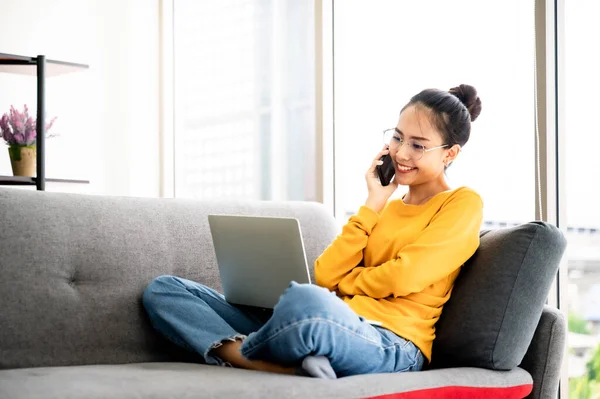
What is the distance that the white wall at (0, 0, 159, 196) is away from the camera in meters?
4.37

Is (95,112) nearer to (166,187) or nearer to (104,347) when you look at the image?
(166,187)

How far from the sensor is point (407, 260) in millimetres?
1923

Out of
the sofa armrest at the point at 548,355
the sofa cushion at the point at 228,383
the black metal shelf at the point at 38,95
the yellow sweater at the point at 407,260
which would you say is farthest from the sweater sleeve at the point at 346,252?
the black metal shelf at the point at 38,95

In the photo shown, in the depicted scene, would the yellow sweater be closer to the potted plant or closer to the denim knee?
the denim knee

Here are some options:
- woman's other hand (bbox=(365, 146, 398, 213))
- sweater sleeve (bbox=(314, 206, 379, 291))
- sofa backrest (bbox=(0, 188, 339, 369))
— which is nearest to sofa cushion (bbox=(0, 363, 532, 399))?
sofa backrest (bbox=(0, 188, 339, 369))

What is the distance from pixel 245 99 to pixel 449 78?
4.95 ft

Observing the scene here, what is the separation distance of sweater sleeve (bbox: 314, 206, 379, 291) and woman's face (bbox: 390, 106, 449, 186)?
0.54 ft

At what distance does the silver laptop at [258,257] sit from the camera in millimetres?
1915

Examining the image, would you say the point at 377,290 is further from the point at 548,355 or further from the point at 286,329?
the point at 548,355

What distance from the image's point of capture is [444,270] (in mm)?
1951

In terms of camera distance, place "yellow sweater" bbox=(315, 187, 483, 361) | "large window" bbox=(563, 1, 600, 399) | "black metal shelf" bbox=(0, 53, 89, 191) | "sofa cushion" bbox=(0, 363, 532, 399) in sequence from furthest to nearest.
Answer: "black metal shelf" bbox=(0, 53, 89, 191) < "large window" bbox=(563, 1, 600, 399) < "yellow sweater" bbox=(315, 187, 483, 361) < "sofa cushion" bbox=(0, 363, 532, 399)

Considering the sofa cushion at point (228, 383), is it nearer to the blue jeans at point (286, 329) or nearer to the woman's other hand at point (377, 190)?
the blue jeans at point (286, 329)

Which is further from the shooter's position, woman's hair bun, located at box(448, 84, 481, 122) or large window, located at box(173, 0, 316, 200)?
large window, located at box(173, 0, 316, 200)

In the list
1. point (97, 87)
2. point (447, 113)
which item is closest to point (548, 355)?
point (447, 113)
